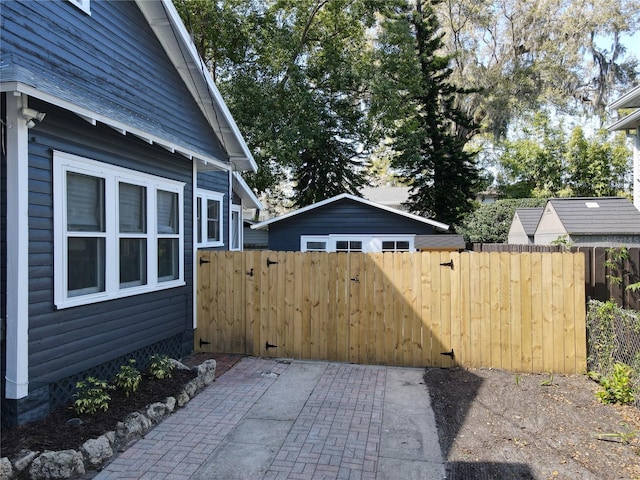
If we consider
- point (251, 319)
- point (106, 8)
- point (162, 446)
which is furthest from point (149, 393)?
point (106, 8)

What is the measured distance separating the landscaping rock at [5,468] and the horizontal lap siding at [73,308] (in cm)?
Result: 98

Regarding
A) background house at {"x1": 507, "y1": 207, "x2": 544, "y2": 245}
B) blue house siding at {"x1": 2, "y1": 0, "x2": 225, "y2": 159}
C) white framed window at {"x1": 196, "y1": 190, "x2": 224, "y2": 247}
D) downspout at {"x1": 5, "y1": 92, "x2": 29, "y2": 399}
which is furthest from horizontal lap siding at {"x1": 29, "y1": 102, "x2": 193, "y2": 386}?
background house at {"x1": 507, "y1": 207, "x2": 544, "y2": 245}

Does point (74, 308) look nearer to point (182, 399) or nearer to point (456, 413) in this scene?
point (182, 399)

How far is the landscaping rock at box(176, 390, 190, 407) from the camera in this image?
477cm

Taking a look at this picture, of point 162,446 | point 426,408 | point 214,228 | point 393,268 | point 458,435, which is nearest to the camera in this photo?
point 162,446

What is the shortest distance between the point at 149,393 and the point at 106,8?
4645 mm

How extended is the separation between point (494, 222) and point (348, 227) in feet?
39.8

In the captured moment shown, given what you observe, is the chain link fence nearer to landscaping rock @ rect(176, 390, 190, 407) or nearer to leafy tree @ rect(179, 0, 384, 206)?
landscaping rock @ rect(176, 390, 190, 407)

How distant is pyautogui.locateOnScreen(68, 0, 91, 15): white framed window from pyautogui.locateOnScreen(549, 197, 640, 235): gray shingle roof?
14.8 metres

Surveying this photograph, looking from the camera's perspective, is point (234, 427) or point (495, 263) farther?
point (495, 263)

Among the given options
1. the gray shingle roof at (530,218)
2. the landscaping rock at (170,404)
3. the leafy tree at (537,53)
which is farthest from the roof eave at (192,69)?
the leafy tree at (537,53)

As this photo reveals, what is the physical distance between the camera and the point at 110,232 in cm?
510

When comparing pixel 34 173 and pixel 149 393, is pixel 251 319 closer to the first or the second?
pixel 149 393

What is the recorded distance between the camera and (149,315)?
5988mm
